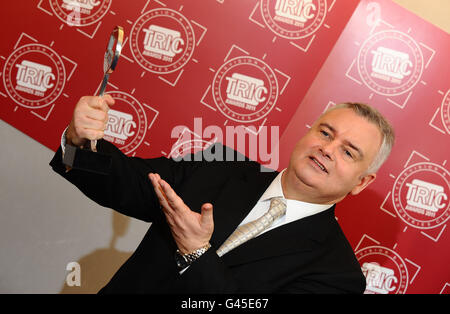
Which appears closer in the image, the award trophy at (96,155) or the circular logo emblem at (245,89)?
the award trophy at (96,155)

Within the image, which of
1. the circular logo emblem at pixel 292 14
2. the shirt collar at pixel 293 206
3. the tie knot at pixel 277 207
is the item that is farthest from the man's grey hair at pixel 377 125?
the circular logo emblem at pixel 292 14

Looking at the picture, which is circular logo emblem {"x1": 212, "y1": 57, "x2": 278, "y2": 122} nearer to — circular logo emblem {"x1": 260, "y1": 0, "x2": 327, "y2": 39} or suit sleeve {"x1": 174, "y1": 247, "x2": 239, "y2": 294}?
circular logo emblem {"x1": 260, "y1": 0, "x2": 327, "y2": 39}

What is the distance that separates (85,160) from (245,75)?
1.35 metres

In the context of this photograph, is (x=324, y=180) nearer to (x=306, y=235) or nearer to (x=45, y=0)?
(x=306, y=235)

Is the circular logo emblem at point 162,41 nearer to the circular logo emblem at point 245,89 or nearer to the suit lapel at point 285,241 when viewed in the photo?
the circular logo emblem at point 245,89

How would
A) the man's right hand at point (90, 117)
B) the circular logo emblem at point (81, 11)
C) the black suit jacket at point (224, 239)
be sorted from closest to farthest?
1. the man's right hand at point (90, 117)
2. the black suit jacket at point (224, 239)
3. the circular logo emblem at point (81, 11)

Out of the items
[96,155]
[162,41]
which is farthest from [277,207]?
[162,41]

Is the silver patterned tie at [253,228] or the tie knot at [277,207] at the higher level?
the tie knot at [277,207]

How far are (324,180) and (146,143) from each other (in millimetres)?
1065

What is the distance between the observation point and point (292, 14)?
2.47 metres

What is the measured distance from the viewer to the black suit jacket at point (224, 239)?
156 cm

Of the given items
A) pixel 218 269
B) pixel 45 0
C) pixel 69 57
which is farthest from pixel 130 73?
pixel 218 269

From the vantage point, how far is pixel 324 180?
1.76m

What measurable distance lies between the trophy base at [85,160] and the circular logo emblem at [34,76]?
4.05ft
